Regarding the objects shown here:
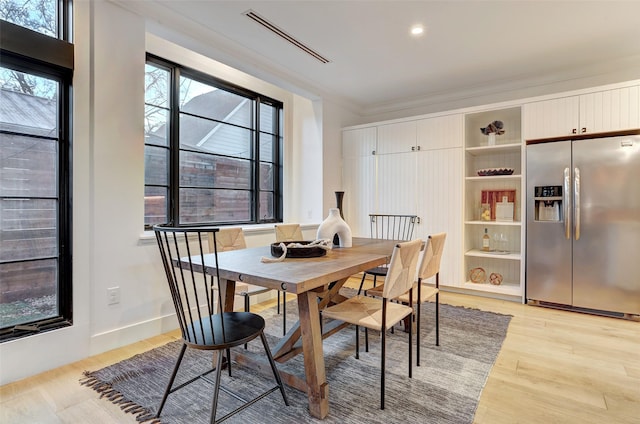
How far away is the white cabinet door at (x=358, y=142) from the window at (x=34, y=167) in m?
3.30

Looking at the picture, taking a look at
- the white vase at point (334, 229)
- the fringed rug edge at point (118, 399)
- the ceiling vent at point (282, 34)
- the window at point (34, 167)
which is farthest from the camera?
the ceiling vent at point (282, 34)

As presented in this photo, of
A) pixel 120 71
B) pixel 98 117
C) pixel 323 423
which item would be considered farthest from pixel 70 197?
pixel 323 423

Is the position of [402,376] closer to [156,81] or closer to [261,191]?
[261,191]

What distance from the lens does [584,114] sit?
3145 millimetres

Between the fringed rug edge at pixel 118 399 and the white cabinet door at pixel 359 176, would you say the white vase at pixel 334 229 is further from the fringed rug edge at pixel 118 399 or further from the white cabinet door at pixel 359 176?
the white cabinet door at pixel 359 176

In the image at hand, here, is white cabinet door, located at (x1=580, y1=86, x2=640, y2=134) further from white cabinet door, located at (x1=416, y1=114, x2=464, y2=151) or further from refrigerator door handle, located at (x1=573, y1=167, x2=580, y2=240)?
white cabinet door, located at (x1=416, y1=114, x2=464, y2=151)

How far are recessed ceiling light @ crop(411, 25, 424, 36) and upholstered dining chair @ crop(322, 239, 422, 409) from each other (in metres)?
1.97

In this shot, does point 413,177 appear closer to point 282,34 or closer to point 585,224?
point 585,224

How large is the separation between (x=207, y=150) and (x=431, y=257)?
2611mm

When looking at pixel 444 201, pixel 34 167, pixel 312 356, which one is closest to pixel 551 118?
pixel 444 201

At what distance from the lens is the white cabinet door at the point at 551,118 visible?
126 inches

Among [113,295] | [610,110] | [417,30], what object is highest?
[417,30]

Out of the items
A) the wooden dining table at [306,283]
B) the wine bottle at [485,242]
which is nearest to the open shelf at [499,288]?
the wine bottle at [485,242]

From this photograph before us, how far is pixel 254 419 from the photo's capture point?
5.30 ft
